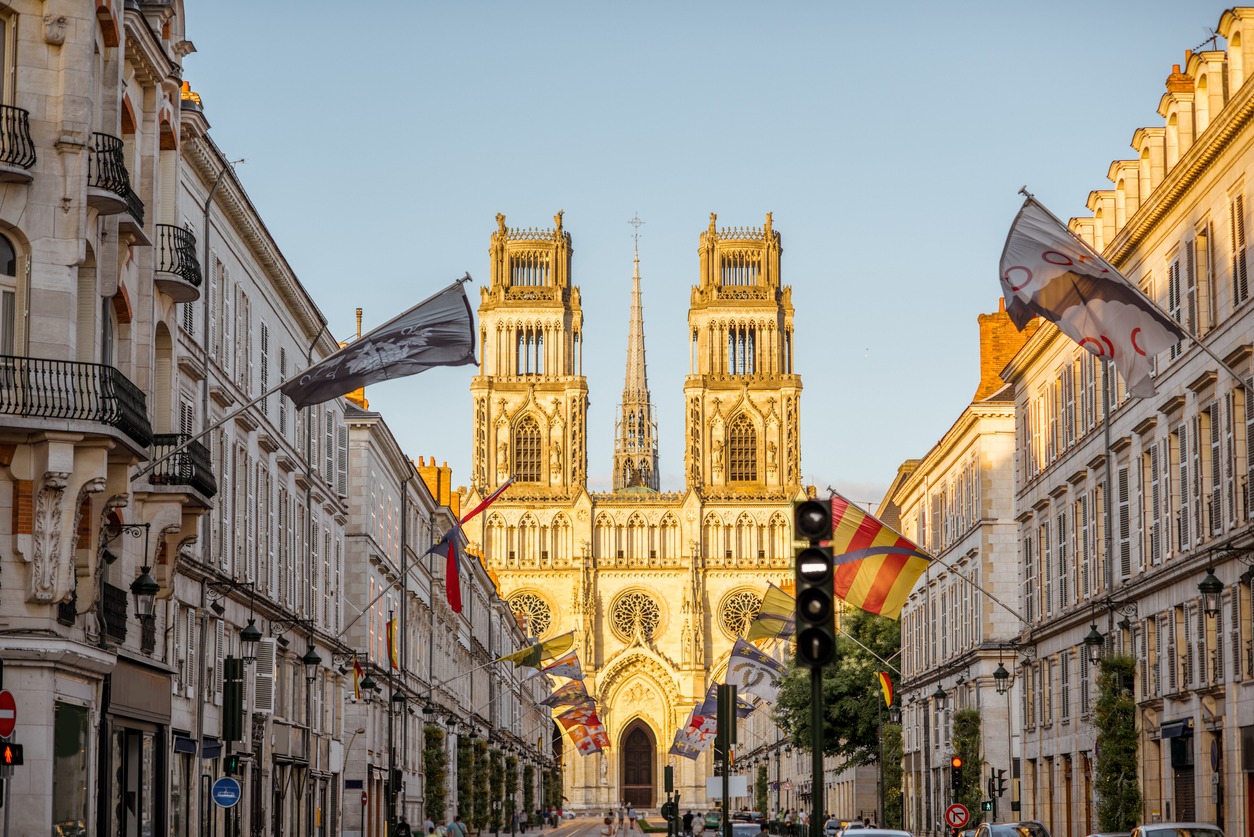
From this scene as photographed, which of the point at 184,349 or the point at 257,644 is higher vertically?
the point at 184,349

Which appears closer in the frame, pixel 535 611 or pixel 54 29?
pixel 54 29

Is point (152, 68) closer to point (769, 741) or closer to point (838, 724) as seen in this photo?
point (838, 724)

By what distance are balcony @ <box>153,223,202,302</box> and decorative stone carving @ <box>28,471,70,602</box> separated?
7.08 metres

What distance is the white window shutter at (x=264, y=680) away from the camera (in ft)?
159

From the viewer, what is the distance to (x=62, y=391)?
2712 centimetres

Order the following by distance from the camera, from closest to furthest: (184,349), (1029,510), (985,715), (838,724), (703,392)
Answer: (184,349), (1029,510), (985,715), (838,724), (703,392)

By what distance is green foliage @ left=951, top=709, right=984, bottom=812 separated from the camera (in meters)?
63.5

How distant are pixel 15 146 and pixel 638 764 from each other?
143302 millimetres

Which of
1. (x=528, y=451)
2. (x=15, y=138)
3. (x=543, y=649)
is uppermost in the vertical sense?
(x=528, y=451)

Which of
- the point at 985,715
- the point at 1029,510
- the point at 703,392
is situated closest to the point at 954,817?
the point at 1029,510

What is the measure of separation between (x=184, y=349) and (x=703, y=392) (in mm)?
119939

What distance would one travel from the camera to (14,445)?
27250mm

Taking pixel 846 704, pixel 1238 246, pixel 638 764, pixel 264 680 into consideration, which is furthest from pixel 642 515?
pixel 1238 246

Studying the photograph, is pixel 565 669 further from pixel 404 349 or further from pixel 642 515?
pixel 642 515
